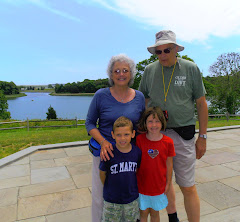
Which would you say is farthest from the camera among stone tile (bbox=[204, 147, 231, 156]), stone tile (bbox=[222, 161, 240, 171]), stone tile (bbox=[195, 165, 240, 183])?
stone tile (bbox=[204, 147, 231, 156])

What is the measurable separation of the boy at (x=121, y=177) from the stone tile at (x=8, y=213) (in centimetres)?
166

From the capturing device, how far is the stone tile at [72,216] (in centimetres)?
288

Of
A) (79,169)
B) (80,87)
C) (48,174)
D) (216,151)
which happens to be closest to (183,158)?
(79,169)

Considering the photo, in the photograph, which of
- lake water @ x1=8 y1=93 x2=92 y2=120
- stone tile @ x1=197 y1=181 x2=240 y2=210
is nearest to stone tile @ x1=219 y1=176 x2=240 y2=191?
stone tile @ x1=197 y1=181 x2=240 y2=210

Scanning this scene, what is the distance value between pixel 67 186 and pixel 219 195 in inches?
99.4

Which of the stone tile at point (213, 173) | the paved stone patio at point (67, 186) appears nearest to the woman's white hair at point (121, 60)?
the paved stone patio at point (67, 186)

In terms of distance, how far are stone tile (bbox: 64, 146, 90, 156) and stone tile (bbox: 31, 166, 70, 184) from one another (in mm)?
1069

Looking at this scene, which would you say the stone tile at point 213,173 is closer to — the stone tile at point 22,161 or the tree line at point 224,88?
the stone tile at point 22,161

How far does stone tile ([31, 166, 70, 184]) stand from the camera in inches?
167

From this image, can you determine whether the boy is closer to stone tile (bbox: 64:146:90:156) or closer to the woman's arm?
the woman's arm

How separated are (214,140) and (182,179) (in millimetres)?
5605

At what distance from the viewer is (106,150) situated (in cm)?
190

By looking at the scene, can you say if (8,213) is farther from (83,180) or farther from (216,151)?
(216,151)

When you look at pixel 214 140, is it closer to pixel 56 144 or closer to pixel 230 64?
pixel 56 144
